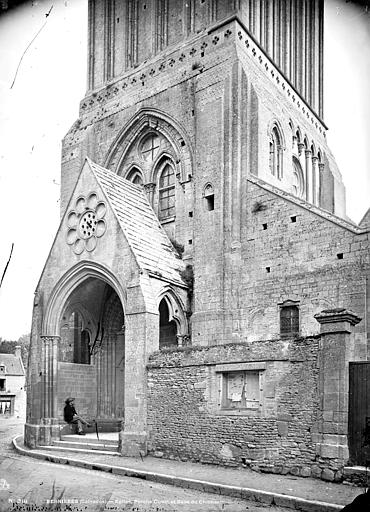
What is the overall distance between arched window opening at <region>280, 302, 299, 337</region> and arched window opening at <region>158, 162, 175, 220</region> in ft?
20.7

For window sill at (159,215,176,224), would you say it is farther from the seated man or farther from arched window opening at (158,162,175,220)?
the seated man

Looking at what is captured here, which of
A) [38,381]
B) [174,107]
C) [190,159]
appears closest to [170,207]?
[190,159]

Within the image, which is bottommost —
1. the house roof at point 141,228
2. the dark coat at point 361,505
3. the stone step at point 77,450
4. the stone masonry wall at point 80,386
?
the stone step at point 77,450

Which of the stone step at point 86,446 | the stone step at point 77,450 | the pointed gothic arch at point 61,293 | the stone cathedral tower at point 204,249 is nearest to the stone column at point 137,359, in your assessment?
the stone cathedral tower at point 204,249

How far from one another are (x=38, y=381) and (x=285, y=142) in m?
12.8

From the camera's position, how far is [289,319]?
18719 mm

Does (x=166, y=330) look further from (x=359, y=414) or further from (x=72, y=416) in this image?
(x=359, y=414)

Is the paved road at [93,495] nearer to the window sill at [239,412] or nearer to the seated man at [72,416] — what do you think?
the window sill at [239,412]

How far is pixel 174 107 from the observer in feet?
74.8

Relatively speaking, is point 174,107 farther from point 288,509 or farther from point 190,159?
point 288,509

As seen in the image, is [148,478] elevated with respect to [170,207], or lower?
lower

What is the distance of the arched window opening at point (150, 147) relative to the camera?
2406 cm

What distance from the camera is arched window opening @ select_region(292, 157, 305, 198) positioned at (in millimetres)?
25297

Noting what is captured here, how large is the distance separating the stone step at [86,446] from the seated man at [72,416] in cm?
115
